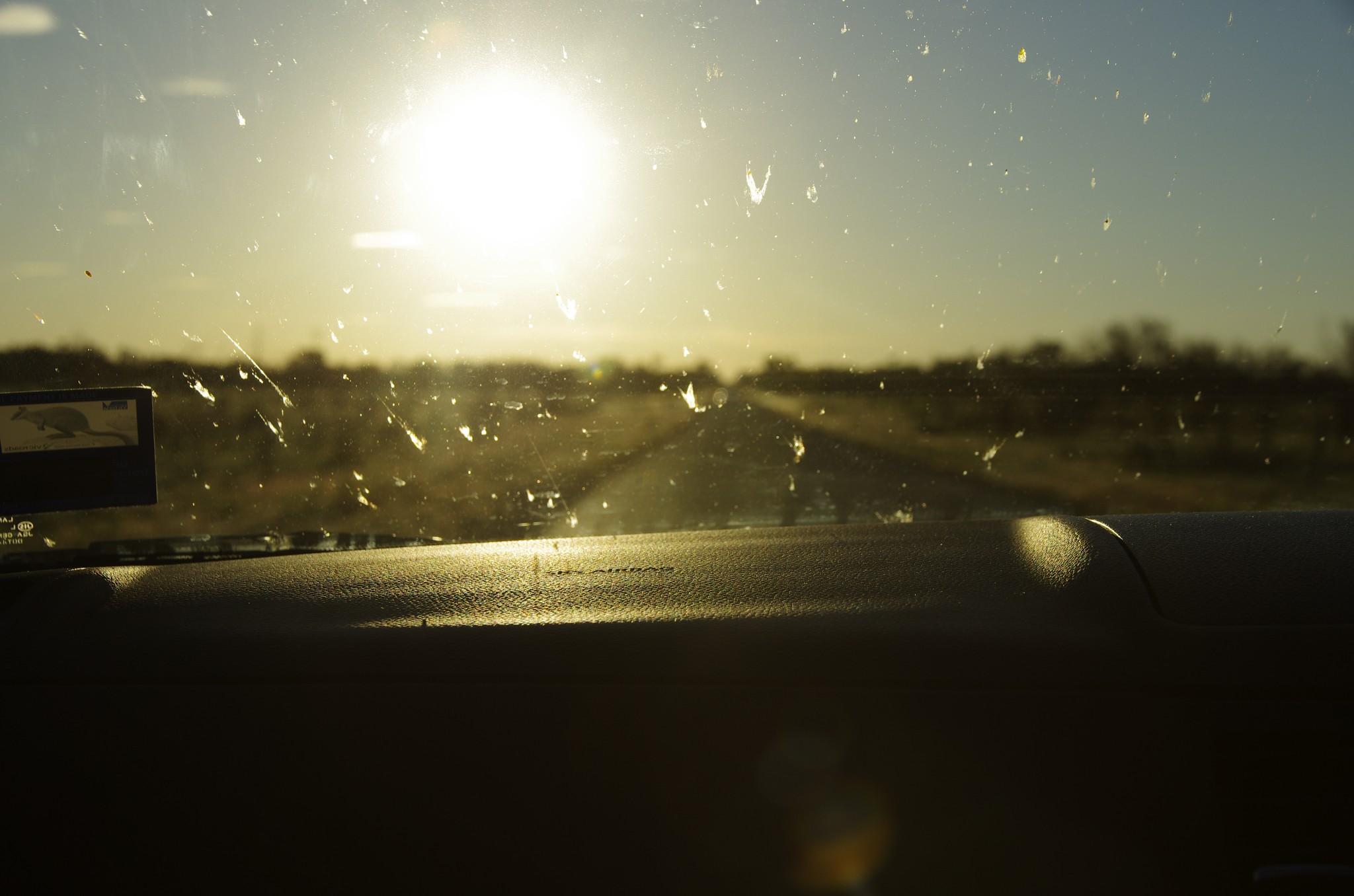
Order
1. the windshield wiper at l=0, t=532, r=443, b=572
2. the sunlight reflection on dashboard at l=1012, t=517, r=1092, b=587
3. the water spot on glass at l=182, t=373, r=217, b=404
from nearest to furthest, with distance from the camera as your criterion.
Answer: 1. the sunlight reflection on dashboard at l=1012, t=517, r=1092, b=587
2. the windshield wiper at l=0, t=532, r=443, b=572
3. the water spot on glass at l=182, t=373, r=217, b=404

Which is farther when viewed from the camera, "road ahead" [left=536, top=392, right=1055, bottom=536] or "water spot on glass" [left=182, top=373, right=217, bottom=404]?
"road ahead" [left=536, top=392, right=1055, bottom=536]

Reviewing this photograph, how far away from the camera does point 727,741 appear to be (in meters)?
2.38

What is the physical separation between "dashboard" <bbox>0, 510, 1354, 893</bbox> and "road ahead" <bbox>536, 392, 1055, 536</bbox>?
1.74m

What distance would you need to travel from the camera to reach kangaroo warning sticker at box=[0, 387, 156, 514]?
292 centimetres

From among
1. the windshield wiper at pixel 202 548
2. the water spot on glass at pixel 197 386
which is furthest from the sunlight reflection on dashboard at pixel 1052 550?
the water spot on glass at pixel 197 386

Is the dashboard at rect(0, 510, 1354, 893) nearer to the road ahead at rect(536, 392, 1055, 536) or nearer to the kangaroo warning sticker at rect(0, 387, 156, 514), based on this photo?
the kangaroo warning sticker at rect(0, 387, 156, 514)

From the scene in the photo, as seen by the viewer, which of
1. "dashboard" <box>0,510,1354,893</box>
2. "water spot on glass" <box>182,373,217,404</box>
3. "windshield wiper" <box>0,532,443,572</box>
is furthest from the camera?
"water spot on glass" <box>182,373,217,404</box>

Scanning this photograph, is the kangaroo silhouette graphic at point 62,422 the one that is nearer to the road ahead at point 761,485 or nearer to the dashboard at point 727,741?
the dashboard at point 727,741

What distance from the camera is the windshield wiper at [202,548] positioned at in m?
3.24

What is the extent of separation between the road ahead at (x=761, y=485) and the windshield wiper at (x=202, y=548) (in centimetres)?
107

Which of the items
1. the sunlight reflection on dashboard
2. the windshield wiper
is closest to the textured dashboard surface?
the sunlight reflection on dashboard

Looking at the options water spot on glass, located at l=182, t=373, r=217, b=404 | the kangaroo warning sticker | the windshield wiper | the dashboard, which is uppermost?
water spot on glass, located at l=182, t=373, r=217, b=404

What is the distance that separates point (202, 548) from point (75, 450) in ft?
1.68

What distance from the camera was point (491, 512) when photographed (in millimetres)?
4684
